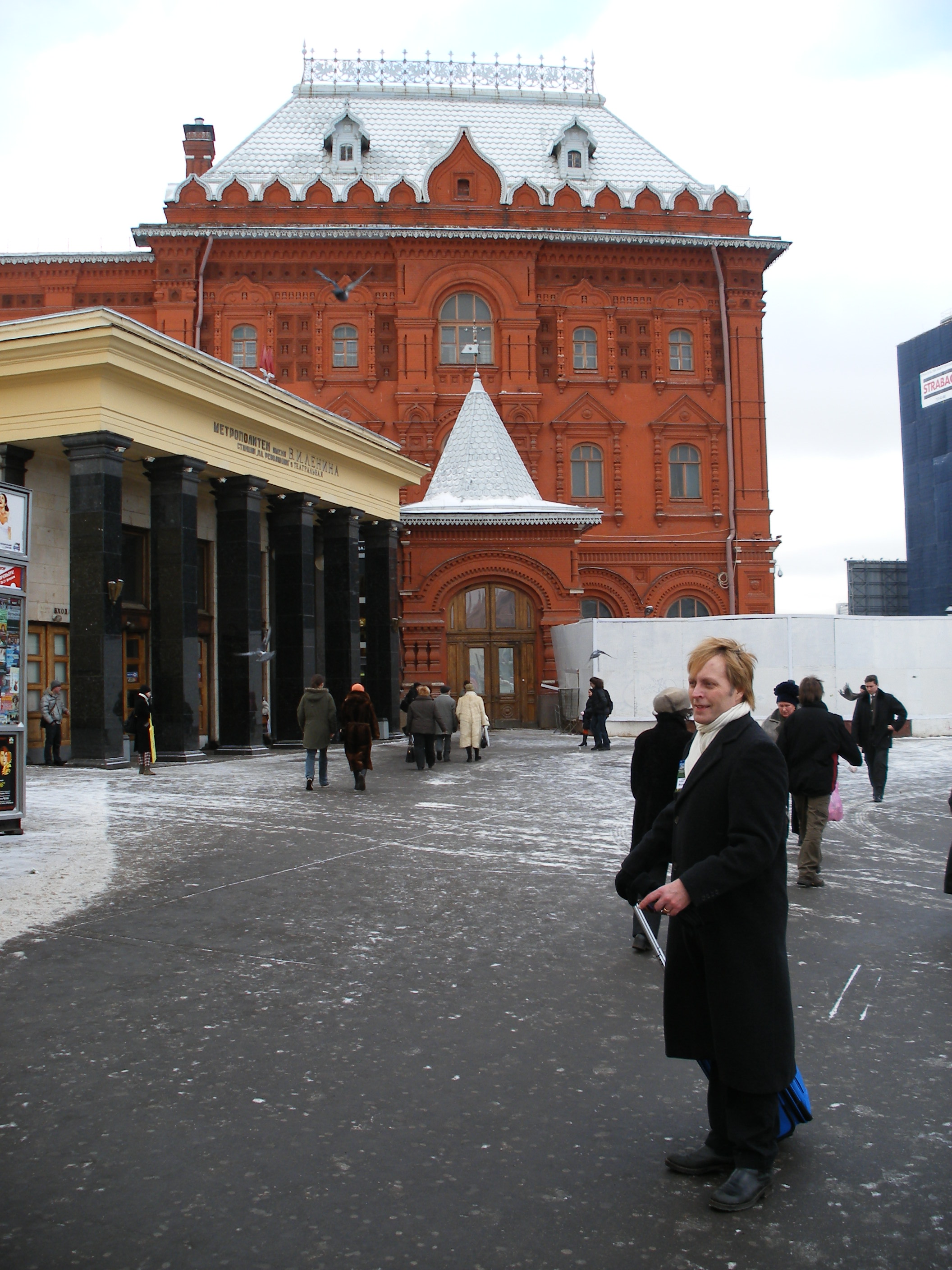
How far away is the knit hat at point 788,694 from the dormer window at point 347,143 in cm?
3552

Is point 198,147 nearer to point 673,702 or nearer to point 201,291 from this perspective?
point 201,291

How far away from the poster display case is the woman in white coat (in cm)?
1055

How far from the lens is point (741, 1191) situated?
3.51m

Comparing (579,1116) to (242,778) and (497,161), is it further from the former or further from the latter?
(497,161)

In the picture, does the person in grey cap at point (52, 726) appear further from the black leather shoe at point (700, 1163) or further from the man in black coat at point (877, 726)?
the black leather shoe at point (700, 1163)

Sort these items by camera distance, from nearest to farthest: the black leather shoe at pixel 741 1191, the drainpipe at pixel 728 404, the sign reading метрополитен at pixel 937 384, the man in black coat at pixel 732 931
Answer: the black leather shoe at pixel 741 1191
the man in black coat at pixel 732 931
the drainpipe at pixel 728 404
the sign reading метрополитен at pixel 937 384

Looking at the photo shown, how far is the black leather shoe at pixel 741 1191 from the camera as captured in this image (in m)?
3.48

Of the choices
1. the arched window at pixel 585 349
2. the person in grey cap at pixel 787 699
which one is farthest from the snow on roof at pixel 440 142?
the person in grey cap at pixel 787 699

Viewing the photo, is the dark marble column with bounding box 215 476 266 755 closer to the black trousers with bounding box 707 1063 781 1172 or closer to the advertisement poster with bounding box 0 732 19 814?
the advertisement poster with bounding box 0 732 19 814

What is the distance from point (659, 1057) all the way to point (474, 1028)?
35.3 inches

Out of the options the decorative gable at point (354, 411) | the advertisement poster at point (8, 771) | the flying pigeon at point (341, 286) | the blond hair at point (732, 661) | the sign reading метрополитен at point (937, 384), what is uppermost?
the sign reading метрополитен at point (937, 384)

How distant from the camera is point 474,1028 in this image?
521 centimetres

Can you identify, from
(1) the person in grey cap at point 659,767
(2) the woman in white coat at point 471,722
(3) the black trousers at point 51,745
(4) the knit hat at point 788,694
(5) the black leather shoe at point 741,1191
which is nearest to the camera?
(5) the black leather shoe at point 741,1191

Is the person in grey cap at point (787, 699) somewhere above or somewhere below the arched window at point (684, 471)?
below
